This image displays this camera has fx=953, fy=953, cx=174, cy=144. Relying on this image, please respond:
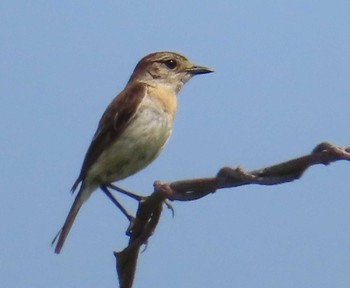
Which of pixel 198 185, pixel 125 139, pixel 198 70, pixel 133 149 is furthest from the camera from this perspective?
pixel 198 70

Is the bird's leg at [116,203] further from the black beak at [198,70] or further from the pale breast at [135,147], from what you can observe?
the black beak at [198,70]

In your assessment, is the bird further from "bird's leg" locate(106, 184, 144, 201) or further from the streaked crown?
the streaked crown

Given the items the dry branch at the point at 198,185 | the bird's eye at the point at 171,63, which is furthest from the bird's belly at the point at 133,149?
the dry branch at the point at 198,185

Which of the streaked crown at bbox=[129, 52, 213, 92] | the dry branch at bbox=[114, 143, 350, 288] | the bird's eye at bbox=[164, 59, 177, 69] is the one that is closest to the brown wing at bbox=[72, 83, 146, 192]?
the streaked crown at bbox=[129, 52, 213, 92]

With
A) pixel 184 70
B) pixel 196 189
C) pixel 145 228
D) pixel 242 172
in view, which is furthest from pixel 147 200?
pixel 184 70

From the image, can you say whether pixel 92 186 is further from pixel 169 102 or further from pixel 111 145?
pixel 169 102

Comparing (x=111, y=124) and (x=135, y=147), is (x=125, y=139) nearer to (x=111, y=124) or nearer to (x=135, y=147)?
(x=135, y=147)

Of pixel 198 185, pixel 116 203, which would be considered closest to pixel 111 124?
pixel 116 203
